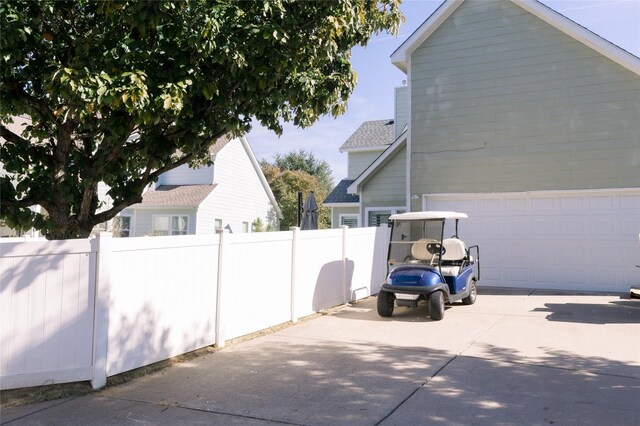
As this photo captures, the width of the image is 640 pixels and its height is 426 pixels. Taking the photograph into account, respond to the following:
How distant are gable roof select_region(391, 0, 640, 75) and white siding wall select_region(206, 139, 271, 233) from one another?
12.4m

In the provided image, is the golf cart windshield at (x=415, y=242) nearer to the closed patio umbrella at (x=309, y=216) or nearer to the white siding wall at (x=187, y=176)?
the closed patio umbrella at (x=309, y=216)

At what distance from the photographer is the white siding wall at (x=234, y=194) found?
23828 mm

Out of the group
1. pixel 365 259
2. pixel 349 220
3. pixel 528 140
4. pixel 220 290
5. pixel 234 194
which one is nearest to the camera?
pixel 220 290

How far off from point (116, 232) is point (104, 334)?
16.0 metres

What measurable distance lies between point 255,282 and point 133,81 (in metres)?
3.49

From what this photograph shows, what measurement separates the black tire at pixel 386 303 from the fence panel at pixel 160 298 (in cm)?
332

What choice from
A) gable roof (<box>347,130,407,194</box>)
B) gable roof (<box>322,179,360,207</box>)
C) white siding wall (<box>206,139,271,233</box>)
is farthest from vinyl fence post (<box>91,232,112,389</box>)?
white siding wall (<box>206,139,271,233</box>)

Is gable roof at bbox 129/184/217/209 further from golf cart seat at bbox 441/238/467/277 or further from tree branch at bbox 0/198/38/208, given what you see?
tree branch at bbox 0/198/38/208

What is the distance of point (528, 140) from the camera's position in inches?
487

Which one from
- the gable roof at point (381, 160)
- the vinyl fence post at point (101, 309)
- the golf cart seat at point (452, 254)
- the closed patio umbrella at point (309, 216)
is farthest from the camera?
the gable roof at point (381, 160)

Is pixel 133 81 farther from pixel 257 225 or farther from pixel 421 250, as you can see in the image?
pixel 257 225

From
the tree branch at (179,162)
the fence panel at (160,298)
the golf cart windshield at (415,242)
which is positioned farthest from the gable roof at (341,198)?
the fence panel at (160,298)

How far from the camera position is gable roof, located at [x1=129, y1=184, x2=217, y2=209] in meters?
22.7

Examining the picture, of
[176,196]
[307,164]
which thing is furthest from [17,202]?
[307,164]
